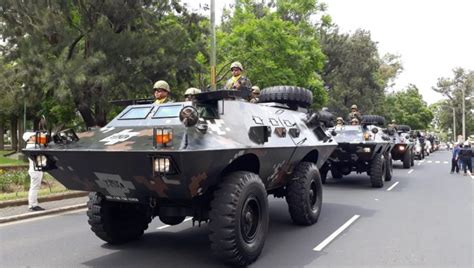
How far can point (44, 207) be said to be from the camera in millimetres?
9258

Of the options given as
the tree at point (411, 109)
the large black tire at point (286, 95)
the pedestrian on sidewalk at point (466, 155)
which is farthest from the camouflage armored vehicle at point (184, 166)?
the tree at point (411, 109)

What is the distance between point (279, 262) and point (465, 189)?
9156 mm

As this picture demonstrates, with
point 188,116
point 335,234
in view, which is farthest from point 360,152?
point 188,116

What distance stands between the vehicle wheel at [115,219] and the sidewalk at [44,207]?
2951 mm

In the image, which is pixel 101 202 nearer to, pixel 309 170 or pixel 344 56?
pixel 309 170

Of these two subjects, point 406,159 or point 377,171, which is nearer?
point 377,171

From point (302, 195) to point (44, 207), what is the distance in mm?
5291

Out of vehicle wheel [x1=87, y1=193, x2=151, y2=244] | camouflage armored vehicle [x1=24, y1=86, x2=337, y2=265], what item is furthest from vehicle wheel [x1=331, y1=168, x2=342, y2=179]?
vehicle wheel [x1=87, y1=193, x2=151, y2=244]

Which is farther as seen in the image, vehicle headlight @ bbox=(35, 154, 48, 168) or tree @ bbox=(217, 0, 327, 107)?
tree @ bbox=(217, 0, 327, 107)

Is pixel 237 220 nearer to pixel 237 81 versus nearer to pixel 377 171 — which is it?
pixel 237 81

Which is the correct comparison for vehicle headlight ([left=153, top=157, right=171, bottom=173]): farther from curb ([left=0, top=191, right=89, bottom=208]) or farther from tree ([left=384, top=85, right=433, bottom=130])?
tree ([left=384, top=85, right=433, bottom=130])

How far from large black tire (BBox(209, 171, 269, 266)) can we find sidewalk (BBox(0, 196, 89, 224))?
4.86 meters

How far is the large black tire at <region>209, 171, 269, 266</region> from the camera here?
4.95 metres

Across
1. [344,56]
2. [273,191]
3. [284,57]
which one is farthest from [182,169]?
[344,56]
